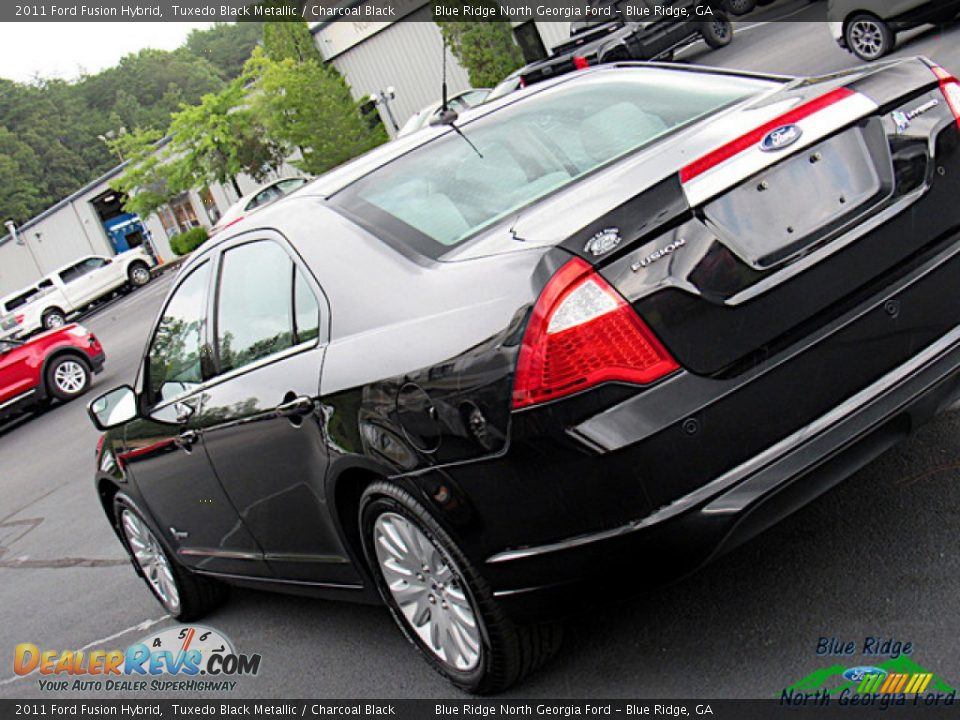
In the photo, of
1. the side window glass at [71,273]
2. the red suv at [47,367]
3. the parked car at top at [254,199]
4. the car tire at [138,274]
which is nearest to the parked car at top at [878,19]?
the red suv at [47,367]

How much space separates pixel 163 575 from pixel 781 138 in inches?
155

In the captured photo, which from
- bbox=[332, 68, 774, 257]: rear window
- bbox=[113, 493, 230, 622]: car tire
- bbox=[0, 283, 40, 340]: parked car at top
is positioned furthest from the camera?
bbox=[0, 283, 40, 340]: parked car at top

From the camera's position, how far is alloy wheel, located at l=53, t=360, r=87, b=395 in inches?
777

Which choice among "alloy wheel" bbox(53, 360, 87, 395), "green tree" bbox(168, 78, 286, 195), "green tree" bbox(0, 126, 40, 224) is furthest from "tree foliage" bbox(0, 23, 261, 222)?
"alloy wheel" bbox(53, 360, 87, 395)

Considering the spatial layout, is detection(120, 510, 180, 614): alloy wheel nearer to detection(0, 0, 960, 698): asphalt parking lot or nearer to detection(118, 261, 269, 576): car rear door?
detection(0, 0, 960, 698): asphalt parking lot

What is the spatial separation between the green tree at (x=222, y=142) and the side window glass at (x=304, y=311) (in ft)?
153

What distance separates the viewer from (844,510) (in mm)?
4344

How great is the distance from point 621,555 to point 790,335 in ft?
2.41

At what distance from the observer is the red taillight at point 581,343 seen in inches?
123

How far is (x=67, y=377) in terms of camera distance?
65.1ft

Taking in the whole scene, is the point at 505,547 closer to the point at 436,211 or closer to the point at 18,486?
the point at 436,211

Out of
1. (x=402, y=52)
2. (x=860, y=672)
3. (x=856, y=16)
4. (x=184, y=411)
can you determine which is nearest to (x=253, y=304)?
(x=184, y=411)

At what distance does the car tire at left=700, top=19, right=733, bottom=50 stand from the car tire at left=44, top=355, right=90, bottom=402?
1506 centimetres

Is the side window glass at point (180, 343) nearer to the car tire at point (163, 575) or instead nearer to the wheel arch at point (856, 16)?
the car tire at point (163, 575)
